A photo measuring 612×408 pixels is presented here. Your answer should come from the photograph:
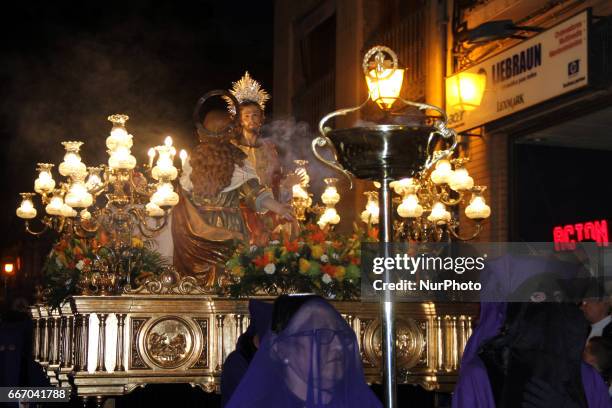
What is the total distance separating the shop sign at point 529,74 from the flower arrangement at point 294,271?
185 inches

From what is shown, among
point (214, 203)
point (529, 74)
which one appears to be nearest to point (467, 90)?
point (529, 74)

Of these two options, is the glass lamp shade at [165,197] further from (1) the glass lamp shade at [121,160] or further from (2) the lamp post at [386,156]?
(2) the lamp post at [386,156]

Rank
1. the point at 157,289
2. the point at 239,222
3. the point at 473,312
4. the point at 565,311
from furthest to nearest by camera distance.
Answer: the point at 239,222 < the point at 473,312 < the point at 157,289 < the point at 565,311

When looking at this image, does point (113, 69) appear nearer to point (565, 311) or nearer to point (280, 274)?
point (280, 274)

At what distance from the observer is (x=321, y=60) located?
72.5 feet

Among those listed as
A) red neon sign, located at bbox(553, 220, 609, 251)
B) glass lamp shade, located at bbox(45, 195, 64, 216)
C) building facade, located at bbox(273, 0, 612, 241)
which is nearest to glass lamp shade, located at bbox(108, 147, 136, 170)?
glass lamp shade, located at bbox(45, 195, 64, 216)

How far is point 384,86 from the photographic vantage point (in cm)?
780

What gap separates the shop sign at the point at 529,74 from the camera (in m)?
11.2

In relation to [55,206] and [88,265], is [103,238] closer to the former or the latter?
[88,265]

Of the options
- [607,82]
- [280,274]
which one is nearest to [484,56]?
[607,82]

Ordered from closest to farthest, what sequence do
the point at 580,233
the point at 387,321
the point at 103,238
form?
the point at 387,321
the point at 103,238
the point at 580,233

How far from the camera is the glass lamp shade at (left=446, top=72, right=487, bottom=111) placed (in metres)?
13.6

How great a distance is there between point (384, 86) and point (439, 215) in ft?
7.99

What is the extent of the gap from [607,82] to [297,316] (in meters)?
7.82
